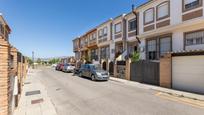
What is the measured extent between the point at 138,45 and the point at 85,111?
46.7 feet

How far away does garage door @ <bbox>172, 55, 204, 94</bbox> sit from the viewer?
10906 millimetres

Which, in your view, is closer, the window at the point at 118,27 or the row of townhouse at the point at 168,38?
the row of townhouse at the point at 168,38

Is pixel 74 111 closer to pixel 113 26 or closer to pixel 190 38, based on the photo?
pixel 190 38

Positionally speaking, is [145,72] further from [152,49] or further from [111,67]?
[111,67]

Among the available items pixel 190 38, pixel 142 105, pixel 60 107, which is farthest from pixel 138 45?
pixel 60 107

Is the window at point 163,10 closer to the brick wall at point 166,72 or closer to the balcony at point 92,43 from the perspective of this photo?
the brick wall at point 166,72

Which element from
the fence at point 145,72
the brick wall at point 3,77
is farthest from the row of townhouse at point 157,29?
the brick wall at point 3,77

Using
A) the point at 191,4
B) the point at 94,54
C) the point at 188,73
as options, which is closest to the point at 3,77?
the point at 188,73

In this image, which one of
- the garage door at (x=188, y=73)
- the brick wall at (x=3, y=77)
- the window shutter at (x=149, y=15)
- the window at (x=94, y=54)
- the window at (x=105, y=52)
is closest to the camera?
the brick wall at (x=3, y=77)

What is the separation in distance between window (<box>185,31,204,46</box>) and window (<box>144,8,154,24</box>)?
4574 millimetres

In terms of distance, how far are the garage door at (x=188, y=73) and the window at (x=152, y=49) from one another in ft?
15.5

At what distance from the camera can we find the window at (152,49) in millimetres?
17519

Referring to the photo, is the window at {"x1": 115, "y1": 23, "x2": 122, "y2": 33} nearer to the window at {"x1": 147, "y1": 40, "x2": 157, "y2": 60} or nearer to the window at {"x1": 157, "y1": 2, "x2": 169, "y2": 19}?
the window at {"x1": 147, "y1": 40, "x2": 157, "y2": 60}

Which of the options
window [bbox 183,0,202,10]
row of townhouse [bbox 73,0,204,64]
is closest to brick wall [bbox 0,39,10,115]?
row of townhouse [bbox 73,0,204,64]
